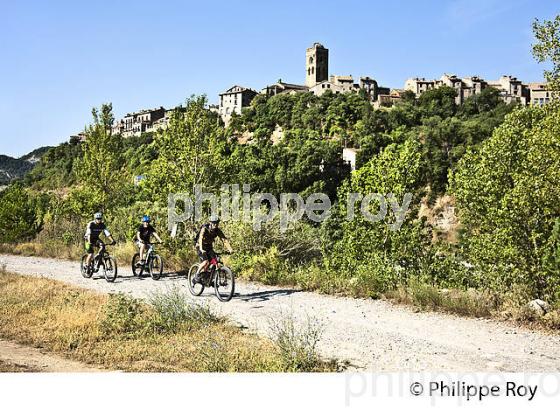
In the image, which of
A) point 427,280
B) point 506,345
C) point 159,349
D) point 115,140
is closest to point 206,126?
point 115,140

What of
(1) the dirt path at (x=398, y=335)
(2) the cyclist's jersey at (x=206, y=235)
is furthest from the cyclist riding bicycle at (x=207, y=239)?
(1) the dirt path at (x=398, y=335)

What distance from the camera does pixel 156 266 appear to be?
45.2ft

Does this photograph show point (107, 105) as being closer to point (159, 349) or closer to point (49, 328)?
point (49, 328)

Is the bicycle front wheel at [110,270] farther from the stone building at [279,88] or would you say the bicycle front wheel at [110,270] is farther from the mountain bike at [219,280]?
the stone building at [279,88]

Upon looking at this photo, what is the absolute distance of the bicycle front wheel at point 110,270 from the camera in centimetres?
1323

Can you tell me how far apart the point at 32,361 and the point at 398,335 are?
507 centimetres

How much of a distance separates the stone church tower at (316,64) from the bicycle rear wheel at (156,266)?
374 feet

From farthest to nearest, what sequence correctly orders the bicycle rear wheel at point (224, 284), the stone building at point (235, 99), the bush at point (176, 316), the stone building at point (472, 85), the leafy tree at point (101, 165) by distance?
the stone building at point (235, 99) < the stone building at point (472, 85) < the leafy tree at point (101, 165) < the bicycle rear wheel at point (224, 284) < the bush at point (176, 316)

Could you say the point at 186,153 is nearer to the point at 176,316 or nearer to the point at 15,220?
the point at 176,316

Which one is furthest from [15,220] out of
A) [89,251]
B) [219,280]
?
[219,280]

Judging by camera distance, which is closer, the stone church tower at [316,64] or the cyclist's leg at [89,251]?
the cyclist's leg at [89,251]

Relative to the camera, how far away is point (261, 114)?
3816 inches

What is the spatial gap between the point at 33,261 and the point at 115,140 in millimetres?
6161

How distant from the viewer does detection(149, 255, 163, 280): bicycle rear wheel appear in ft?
43.9
